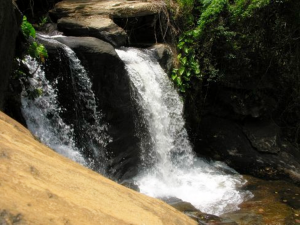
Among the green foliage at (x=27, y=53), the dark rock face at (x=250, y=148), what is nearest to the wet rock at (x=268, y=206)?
the dark rock face at (x=250, y=148)

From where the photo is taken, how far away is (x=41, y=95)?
4.71 meters

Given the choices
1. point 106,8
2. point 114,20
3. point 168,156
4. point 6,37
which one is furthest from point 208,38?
point 6,37

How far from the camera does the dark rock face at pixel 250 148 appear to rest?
678cm

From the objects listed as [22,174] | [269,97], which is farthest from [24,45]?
[269,97]

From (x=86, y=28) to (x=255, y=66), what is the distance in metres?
3.86

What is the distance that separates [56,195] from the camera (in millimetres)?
1233

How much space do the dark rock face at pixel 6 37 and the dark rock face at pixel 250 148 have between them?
195 inches

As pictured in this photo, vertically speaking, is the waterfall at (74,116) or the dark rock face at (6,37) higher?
the dark rock face at (6,37)

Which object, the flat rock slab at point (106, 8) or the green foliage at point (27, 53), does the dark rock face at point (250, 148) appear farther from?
the green foliage at point (27, 53)

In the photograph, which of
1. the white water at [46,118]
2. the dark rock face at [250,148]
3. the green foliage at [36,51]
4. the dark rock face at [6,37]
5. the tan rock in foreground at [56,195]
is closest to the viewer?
the tan rock in foreground at [56,195]

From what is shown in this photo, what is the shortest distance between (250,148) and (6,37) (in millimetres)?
5549

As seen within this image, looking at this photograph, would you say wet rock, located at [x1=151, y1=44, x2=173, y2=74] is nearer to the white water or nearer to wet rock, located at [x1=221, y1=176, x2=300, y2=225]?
the white water

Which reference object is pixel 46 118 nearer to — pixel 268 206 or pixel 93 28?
pixel 93 28

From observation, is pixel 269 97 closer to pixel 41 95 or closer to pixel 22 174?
pixel 41 95
